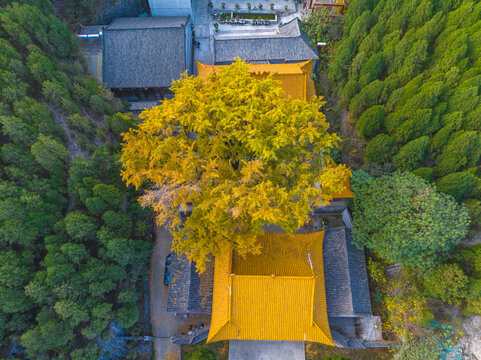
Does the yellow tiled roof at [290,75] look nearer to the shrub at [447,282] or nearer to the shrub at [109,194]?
the shrub at [109,194]

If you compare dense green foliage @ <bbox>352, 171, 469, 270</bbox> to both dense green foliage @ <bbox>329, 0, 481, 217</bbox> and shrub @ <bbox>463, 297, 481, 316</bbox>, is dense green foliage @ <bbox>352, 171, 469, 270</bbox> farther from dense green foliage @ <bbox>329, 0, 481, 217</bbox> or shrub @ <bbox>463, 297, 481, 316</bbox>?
shrub @ <bbox>463, 297, 481, 316</bbox>

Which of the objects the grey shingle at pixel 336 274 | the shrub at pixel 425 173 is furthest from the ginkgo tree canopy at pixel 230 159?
the shrub at pixel 425 173

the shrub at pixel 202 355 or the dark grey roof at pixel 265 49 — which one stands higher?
the dark grey roof at pixel 265 49

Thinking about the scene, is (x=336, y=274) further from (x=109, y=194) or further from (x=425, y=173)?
(x=109, y=194)

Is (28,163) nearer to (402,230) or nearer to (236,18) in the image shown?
(402,230)

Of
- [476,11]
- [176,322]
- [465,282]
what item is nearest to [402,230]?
[465,282]

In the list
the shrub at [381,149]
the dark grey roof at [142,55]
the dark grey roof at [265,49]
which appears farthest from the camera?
the dark grey roof at [265,49]

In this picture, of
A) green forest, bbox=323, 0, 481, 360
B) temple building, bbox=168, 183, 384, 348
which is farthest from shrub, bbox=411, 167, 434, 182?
temple building, bbox=168, 183, 384, 348
